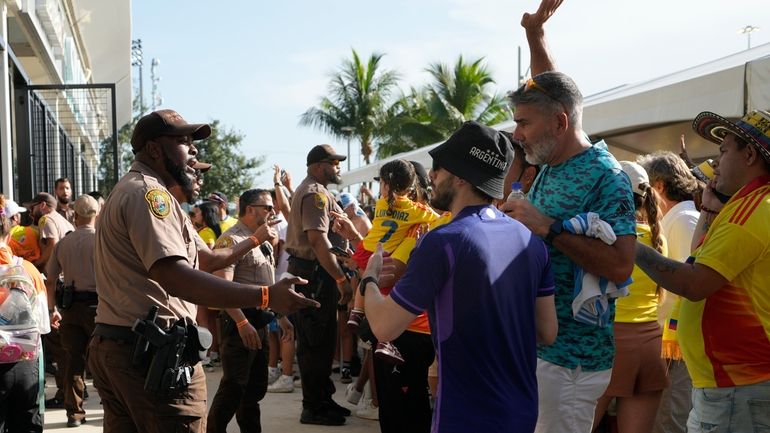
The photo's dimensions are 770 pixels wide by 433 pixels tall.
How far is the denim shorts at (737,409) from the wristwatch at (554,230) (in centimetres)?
90

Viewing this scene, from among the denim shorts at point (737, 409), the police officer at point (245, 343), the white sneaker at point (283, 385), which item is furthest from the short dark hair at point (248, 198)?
the denim shorts at point (737, 409)

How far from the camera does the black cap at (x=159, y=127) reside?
152 inches

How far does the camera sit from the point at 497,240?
2.95 metres

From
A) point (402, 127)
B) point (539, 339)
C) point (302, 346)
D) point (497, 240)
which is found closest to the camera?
point (497, 240)

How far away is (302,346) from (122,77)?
31.6m

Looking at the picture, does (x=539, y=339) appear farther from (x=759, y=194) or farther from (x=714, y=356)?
(x=759, y=194)

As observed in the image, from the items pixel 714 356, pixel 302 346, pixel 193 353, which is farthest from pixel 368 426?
pixel 714 356

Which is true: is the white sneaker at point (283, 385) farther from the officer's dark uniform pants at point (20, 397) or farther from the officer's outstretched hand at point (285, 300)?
the officer's outstretched hand at point (285, 300)

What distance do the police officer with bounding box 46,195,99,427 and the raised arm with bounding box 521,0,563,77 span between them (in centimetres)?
542

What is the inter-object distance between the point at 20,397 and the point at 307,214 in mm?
2822

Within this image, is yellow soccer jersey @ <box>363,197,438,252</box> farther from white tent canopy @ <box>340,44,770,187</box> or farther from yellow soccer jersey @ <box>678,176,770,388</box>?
yellow soccer jersey @ <box>678,176,770,388</box>

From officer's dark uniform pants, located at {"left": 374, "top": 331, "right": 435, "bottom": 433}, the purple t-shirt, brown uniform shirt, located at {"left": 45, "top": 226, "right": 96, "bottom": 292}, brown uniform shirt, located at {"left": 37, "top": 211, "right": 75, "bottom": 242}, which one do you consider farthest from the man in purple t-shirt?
brown uniform shirt, located at {"left": 37, "top": 211, "right": 75, "bottom": 242}

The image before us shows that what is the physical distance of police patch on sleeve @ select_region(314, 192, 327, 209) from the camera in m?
7.45

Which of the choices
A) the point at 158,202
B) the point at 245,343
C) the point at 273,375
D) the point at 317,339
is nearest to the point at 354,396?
the point at 317,339
